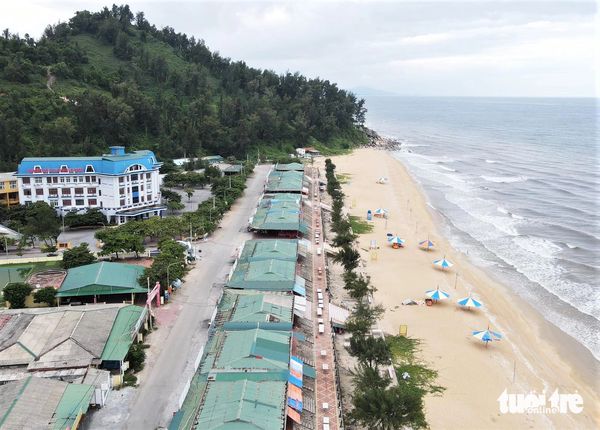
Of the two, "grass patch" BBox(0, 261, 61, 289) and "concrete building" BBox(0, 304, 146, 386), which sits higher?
"concrete building" BBox(0, 304, 146, 386)

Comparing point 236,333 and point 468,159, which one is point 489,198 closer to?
point 468,159

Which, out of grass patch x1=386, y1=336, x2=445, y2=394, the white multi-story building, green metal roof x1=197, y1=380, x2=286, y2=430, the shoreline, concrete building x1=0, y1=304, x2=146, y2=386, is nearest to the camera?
green metal roof x1=197, y1=380, x2=286, y2=430

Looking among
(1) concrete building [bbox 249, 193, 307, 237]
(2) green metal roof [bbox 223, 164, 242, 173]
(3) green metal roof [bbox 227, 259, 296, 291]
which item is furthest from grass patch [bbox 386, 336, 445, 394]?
(2) green metal roof [bbox 223, 164, 242, 173]

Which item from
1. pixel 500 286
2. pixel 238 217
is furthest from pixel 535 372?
pixel 238 217

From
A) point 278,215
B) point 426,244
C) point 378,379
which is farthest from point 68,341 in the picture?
point 426,244

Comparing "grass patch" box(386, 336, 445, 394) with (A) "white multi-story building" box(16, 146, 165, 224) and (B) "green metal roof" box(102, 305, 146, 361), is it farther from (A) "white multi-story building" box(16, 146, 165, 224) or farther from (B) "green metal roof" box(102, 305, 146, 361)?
(A) "white multi-story building" box(16, 146, 165, 224)

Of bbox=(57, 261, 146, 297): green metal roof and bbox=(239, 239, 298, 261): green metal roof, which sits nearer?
bbox=(57, 261, 146, 297): green metal roof

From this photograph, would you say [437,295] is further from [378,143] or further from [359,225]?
[378,143]
